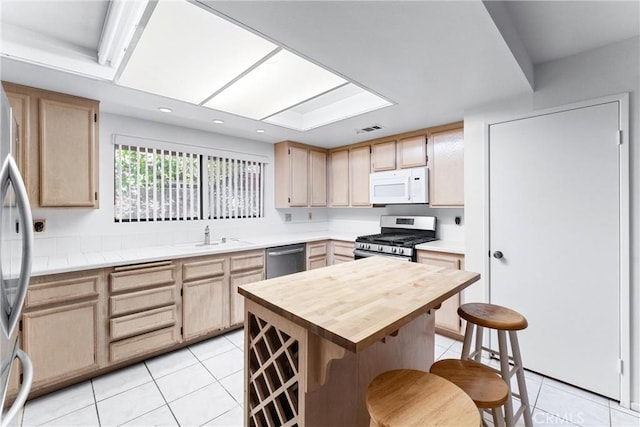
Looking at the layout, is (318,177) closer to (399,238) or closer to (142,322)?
(399,238)

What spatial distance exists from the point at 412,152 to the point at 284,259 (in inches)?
78.0

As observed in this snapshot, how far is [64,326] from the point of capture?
201 centimetres

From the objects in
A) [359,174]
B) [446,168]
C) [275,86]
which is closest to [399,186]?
[446,168]

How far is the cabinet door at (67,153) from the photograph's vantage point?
2.12m

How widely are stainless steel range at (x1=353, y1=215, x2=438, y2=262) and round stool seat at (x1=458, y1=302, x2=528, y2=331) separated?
1.31m

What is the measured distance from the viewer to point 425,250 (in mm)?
2910

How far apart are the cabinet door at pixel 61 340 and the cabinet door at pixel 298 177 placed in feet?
8.04

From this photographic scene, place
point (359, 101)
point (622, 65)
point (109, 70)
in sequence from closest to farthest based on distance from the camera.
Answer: point (622, 65) → point (109, 70) → point (359, 101)

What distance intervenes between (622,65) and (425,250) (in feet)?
6.37

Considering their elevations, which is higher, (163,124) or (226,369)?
(163,124)

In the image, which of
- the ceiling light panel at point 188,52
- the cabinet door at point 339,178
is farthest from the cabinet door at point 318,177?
the ceiling light panel at point 188,52

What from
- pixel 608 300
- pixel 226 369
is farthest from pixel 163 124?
pixel 608 300

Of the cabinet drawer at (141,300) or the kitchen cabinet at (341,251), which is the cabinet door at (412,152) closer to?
the kitchen cabinet at (341,251)

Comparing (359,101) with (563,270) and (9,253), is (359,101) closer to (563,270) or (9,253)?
(563,270)
